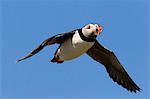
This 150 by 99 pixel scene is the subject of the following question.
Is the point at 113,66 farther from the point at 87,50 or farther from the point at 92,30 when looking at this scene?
the point at 92,30

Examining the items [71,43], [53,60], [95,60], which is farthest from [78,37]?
[95,60]

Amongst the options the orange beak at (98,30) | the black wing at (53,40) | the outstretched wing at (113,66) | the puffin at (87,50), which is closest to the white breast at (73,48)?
the puffin at (87,50)

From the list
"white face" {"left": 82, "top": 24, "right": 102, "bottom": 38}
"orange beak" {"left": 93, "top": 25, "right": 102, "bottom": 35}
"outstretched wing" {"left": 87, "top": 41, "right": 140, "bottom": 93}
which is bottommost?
"orange beak" {"left": 93, "top": 25, "right": 102, "bottom": 35}

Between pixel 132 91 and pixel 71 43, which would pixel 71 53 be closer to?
pixel 71 43

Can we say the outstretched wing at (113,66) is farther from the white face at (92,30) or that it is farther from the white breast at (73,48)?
the white face at (92,30)

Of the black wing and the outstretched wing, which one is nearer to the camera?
the black wing

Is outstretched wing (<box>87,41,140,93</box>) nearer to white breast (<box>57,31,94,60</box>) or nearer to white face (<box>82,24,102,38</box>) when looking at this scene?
white breast (<box>57,31,94,60</box>)

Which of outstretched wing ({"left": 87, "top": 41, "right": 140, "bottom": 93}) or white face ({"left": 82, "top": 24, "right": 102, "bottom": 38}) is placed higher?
outstretched wing ({"left": 87, "top": 41, "right": 140, "bottom": 93})

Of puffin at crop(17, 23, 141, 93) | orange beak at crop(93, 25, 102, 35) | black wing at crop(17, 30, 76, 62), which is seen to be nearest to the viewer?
orange beak at crop(93, 25, 102, 35)

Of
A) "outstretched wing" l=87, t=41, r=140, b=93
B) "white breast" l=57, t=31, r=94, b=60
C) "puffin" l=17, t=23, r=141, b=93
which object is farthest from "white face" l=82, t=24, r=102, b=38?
"outstretched wing" l=87, t=41, r=140, b=93

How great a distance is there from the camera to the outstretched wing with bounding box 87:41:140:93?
14.4 metres

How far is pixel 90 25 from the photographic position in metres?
11.7

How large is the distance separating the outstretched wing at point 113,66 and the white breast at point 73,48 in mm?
1717

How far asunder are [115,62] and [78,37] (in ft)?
9.04
